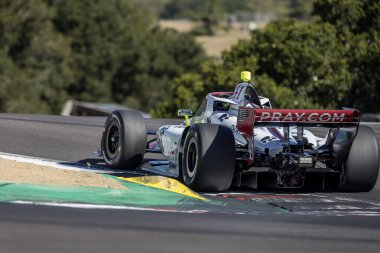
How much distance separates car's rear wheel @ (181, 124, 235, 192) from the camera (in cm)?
1266

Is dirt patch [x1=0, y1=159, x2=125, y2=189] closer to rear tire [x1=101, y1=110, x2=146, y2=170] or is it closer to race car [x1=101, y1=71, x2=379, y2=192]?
race car [x1=101, y1=71, x2=379, y2=192]

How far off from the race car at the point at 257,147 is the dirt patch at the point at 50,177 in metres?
1.33

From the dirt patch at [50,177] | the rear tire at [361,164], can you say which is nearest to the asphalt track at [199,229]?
the rear tire at [361,164]

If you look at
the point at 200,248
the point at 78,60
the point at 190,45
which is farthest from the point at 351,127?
the point at 190,45

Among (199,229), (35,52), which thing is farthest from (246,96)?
(35,52)

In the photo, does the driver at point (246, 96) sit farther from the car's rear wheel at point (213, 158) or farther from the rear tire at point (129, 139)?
the rear tire at point (129, 139)

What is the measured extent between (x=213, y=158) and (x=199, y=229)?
3.36m

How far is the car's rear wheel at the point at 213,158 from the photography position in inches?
498

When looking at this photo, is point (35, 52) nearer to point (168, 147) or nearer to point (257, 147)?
point (168, 147)

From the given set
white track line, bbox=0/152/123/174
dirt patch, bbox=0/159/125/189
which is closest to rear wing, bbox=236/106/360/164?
dirt patch, bbox=0/159/125/189

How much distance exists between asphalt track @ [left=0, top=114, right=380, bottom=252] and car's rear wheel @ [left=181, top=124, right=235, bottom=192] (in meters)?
0.41

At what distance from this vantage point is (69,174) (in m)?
12.6

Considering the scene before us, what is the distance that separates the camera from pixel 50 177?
12070mm

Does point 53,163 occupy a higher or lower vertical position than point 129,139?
lower
